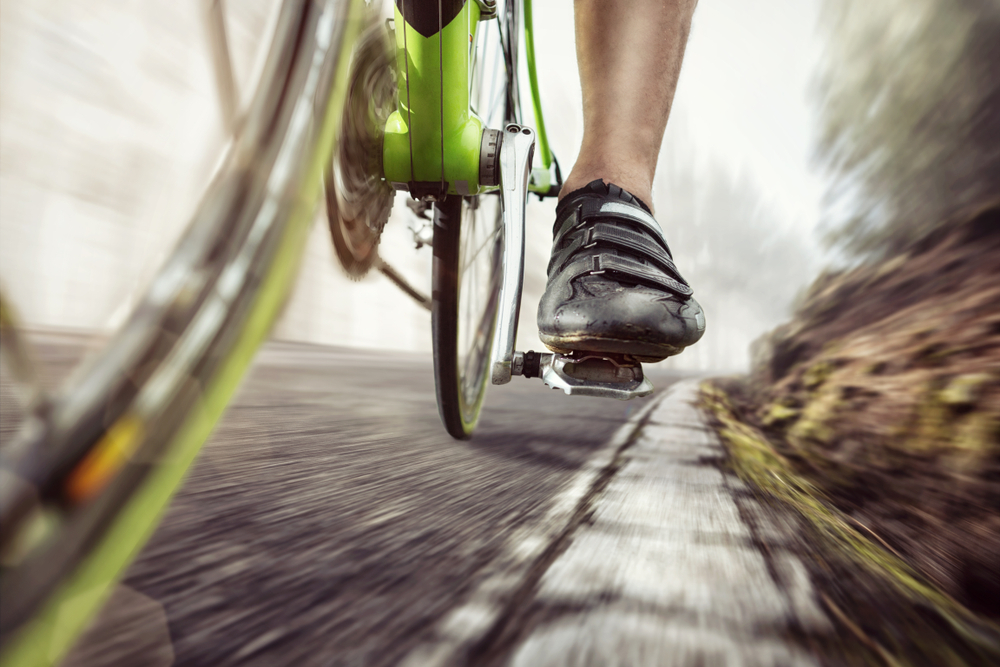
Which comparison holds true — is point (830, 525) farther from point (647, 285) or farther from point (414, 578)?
point (414, 578)

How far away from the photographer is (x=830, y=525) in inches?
22.0

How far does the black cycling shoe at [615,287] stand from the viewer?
0.64m

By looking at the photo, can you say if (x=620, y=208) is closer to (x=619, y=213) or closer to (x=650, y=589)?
(x=619, y=213)

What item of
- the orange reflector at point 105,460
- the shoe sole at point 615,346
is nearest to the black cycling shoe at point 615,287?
the shoe sole at point 615,346

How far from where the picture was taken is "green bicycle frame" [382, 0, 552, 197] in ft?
2.24

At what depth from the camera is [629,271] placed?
2.20 feet

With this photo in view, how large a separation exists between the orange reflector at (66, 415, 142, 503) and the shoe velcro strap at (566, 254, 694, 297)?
0.55 metres

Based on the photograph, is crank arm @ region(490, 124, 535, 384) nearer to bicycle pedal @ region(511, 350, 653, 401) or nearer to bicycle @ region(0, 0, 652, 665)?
bicycle pedal @ region(511, 350, 653, 401)

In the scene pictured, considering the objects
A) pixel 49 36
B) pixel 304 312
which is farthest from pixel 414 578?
pixel 304 312

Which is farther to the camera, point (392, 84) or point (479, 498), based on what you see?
point (392, 84)

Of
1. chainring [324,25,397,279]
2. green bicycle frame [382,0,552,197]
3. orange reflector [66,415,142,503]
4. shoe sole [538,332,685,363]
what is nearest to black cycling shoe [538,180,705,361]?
shoe sole [538,332,685,363]

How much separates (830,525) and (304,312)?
8859 mm

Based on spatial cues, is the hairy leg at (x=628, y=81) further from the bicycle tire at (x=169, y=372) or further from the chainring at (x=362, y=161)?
the bicycle tire at (x=169, y=372)

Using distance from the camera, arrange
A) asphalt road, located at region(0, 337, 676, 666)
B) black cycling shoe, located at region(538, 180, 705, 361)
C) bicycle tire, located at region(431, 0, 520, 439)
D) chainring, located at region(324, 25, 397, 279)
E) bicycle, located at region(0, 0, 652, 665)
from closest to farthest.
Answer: bicycle, located at region(0, 0, 652, 665)
asphalt road, located at region(0, 337, 676, 666)
black cycling shoe, located at region(538, 180, 705, 361)
chainring, located at region(324, 25, 397, 279)
bicycle tire, located at region(431, 0, 520, 439)
